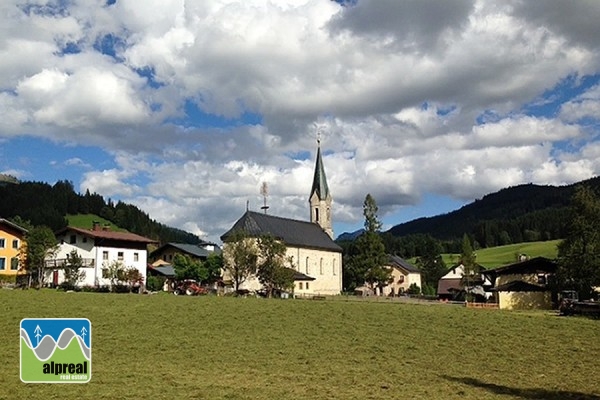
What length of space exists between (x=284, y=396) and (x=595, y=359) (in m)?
14.3

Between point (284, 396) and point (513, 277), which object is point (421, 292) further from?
point (284, 396)

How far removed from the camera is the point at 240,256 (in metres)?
64.3

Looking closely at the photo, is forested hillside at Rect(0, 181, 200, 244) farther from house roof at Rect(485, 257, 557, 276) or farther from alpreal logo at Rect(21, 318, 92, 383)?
alpreal logo at Rect(21, 318, 92, 383)

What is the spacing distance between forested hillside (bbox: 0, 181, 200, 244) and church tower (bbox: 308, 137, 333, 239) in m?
53.7

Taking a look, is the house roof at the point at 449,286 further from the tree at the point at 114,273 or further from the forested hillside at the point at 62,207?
the forested hillside at the point at 62,207

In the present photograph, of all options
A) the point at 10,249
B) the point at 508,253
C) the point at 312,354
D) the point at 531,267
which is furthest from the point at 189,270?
the point at 508,253

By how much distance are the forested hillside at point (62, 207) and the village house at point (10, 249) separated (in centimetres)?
7933

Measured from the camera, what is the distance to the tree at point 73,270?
65.7 m

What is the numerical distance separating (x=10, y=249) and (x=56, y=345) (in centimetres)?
6906

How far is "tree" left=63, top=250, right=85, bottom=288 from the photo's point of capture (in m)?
65.7

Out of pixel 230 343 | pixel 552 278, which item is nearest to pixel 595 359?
pixel 230 343

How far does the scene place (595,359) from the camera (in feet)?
74.1

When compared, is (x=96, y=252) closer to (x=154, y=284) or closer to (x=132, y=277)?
(x=154, y=284)

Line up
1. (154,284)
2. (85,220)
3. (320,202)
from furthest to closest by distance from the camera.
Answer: (85,220) → (320,202) → (154,284)
